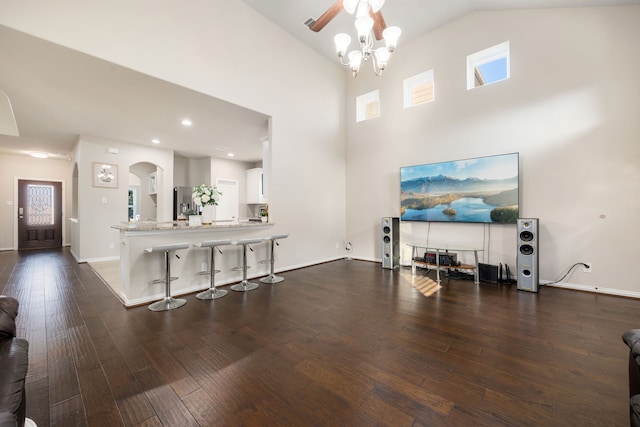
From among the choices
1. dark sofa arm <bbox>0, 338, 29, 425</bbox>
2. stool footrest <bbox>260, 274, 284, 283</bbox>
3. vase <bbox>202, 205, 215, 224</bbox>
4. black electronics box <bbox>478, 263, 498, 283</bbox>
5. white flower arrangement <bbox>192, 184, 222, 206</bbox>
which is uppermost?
white flower arrangement <bbox>192, 184, 222, 206</bbox>

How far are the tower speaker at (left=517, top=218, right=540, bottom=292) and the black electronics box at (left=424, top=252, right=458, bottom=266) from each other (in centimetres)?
90

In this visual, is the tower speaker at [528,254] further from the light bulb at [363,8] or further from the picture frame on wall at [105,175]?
the picture frame on wall at [105,175]

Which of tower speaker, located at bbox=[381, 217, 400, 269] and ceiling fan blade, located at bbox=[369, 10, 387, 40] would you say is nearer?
ceiling fan blade, located at bbox=[369, 10, 387, 40]

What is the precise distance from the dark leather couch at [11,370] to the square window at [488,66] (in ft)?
19.2

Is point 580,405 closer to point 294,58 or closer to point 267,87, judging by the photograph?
point 267,87

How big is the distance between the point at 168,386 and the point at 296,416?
0.91 metres

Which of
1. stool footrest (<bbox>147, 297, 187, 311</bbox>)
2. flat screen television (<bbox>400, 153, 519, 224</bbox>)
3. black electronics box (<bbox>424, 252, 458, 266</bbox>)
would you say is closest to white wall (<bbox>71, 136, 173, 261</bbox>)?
stool footrest (<bbox>147, 297, 187, 311</bbox>)

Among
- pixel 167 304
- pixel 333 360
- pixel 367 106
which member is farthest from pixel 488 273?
pixel 167 304

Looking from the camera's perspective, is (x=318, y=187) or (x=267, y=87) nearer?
(x=267, y=87)

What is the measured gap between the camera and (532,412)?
4.80 ft

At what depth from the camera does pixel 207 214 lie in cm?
393

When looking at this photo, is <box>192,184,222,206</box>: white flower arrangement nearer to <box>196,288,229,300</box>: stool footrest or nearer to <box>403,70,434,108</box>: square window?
<box>196,288,229,300</box>: stool footrest

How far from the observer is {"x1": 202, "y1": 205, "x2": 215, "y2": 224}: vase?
12.8ft

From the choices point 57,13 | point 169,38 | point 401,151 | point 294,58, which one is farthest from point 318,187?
point 57,13
